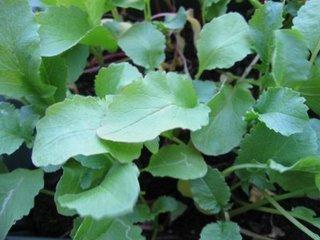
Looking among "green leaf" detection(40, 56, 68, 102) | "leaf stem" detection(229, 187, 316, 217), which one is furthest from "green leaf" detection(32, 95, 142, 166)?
"leaf stem" detection(229, 187, 316, 217)

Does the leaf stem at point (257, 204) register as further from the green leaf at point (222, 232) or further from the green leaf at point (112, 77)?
the green leaf at point (112, 77)

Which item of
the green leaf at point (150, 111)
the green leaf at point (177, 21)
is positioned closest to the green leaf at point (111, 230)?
the green leaf at point (150, 111)

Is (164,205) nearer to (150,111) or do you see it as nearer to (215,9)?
(150,111)

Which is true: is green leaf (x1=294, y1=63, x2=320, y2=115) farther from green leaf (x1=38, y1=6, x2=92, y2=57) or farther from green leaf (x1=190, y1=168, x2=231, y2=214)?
green leaf (x1=38, y1=6, x2=92, y2=57)

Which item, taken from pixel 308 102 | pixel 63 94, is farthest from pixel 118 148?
pixel 308 102

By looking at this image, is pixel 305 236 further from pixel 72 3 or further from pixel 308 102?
pixel 72 3

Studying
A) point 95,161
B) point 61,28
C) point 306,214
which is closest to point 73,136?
point 95,161
